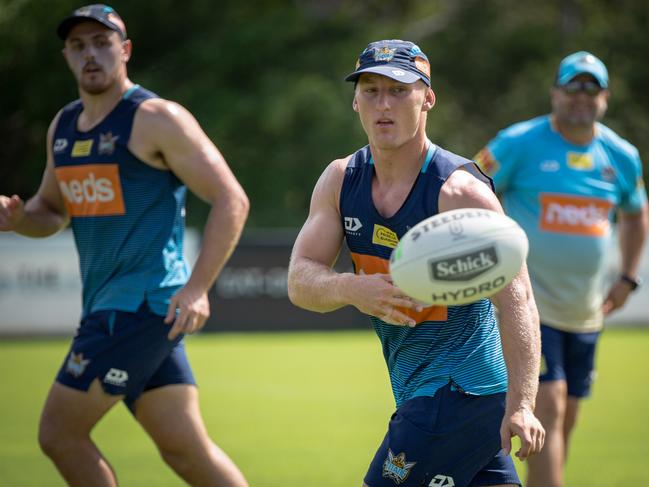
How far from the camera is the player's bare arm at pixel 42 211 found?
18.4 feet

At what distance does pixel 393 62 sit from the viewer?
13.4ft

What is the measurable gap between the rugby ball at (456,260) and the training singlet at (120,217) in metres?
2.01

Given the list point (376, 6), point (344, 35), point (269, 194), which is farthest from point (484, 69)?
point (269, 194)

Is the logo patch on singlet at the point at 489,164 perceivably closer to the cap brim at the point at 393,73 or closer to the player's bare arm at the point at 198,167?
the player's bare arm at the point at 198,167

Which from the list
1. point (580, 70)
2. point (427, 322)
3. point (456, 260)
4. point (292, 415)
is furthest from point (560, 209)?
point (292, 415)

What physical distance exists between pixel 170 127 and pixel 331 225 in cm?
142

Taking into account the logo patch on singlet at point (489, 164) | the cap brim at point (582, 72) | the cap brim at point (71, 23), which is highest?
the cap brim at point (71, 23)

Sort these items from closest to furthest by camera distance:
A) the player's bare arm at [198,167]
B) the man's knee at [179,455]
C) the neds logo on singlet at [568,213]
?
the man's knee at [179,455] → the player's bare arm at [198,167] → the neds logo on singlet at [568,213]

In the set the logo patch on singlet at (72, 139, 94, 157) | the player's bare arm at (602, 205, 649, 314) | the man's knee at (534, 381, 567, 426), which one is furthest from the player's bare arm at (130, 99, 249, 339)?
the player's bare arm at (602, 205, 649, 314)

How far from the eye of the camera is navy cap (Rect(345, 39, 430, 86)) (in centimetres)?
404

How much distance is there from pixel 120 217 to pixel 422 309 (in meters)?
2.04

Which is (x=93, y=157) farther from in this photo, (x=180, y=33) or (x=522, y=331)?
(x=180, y=33)

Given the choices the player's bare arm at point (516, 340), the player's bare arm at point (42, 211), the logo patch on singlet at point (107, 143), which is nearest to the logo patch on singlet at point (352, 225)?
the player's bare arm at point (516, 340)

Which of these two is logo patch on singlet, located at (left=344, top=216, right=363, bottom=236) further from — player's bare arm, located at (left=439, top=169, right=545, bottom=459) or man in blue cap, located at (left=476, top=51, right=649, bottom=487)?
man in blue cap, located at (left=476, top=51, right=649, bottom=487)
